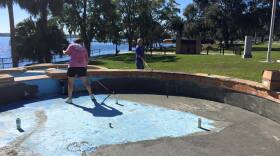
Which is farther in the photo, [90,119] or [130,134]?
[90,119]

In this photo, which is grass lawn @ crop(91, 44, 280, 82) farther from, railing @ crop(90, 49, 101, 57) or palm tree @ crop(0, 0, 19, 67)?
railing @ crop(90, 49, 101, 57)

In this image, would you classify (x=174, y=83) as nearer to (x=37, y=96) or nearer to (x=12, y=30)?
(x=37, y=96)

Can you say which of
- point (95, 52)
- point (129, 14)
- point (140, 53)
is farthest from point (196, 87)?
point (129, 14)

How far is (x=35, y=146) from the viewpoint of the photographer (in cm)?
478

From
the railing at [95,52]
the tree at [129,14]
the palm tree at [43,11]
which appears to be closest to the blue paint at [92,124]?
the palm tree at [43,11]

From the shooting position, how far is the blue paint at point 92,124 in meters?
5.01

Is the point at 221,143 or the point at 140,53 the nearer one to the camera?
the point at 221,143

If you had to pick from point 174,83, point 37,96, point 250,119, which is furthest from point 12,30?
point 250,119

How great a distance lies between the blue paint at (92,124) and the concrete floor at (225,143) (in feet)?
0.92

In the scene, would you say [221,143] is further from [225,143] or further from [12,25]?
[12,25]

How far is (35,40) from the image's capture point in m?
21.2

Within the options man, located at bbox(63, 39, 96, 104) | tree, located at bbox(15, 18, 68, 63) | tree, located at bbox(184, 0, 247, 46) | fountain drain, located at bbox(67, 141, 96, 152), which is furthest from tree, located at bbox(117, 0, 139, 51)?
fountain drain, located at bbox(67, 141, 96, 152)

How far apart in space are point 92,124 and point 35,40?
16780mm

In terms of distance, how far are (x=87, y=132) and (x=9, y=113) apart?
2216 mm
